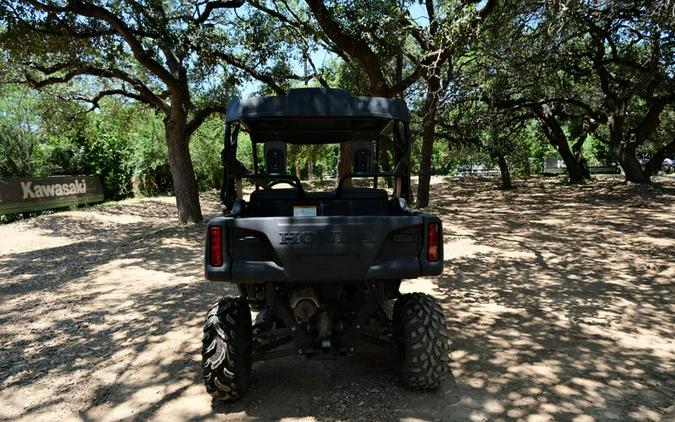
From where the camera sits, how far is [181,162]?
12812 millimetres

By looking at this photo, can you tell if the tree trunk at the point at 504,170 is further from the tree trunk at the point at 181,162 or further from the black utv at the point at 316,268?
the black utv at the point at 316,268

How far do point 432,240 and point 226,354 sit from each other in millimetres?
1534

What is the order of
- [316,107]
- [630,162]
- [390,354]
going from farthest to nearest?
[630,162] → [390,354] → [316,107]

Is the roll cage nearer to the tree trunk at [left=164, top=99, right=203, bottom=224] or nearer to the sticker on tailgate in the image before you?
the sticker on tailgate

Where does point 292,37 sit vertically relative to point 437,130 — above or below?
above

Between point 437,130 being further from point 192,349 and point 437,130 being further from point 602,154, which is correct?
point 602,154

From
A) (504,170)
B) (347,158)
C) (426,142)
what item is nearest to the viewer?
(347,158)

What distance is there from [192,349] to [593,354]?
11.3 ft

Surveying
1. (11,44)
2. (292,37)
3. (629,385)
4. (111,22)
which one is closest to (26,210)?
(11,44)

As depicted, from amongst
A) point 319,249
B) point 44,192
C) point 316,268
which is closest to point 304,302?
point 316,268

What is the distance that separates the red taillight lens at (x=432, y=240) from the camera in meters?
3.22

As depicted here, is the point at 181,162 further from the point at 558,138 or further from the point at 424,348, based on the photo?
the point at 558,138

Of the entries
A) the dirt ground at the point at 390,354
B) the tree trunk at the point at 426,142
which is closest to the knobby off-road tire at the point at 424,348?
the dirt ground at the point at 390,354

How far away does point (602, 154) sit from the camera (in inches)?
1553
